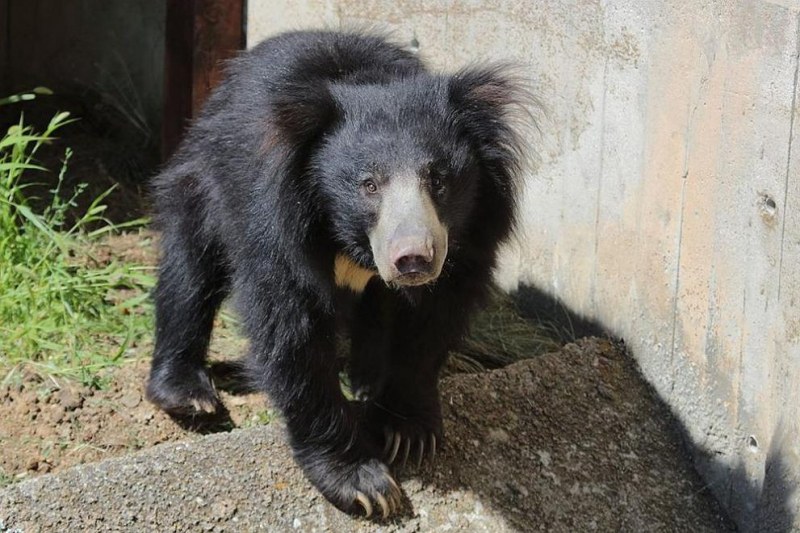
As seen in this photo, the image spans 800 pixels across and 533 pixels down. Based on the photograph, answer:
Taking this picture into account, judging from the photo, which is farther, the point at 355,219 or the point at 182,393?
the point at 182,393

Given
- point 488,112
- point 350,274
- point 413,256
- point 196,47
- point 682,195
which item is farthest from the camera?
point 196,47

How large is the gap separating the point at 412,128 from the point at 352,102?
0.73ft

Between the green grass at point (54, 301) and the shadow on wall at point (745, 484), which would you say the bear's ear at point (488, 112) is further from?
the green grass at point (54, 301)

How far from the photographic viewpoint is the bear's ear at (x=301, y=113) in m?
3.78

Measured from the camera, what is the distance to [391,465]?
4.22m

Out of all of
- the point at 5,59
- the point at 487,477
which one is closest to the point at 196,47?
the point at 5,59

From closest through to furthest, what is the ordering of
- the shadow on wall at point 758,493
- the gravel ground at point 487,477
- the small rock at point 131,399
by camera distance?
the gravel ground at point 487,477 < the shadow on wall at point 758,493 < the small rock at point 131,399

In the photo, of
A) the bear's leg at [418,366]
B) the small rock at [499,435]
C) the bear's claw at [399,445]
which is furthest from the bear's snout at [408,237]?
the small rock at [499,435]

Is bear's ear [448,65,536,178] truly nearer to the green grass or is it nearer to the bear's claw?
the bear's claw

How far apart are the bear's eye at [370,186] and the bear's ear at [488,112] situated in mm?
350

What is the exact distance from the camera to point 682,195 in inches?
175

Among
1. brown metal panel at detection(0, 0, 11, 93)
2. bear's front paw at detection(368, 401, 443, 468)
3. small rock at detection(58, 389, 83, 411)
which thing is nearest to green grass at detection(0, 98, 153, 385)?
small rock at detection(58, 389, 83, 411)

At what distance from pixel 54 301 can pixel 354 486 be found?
6.23ft

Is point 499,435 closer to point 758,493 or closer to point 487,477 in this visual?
point 487,477
